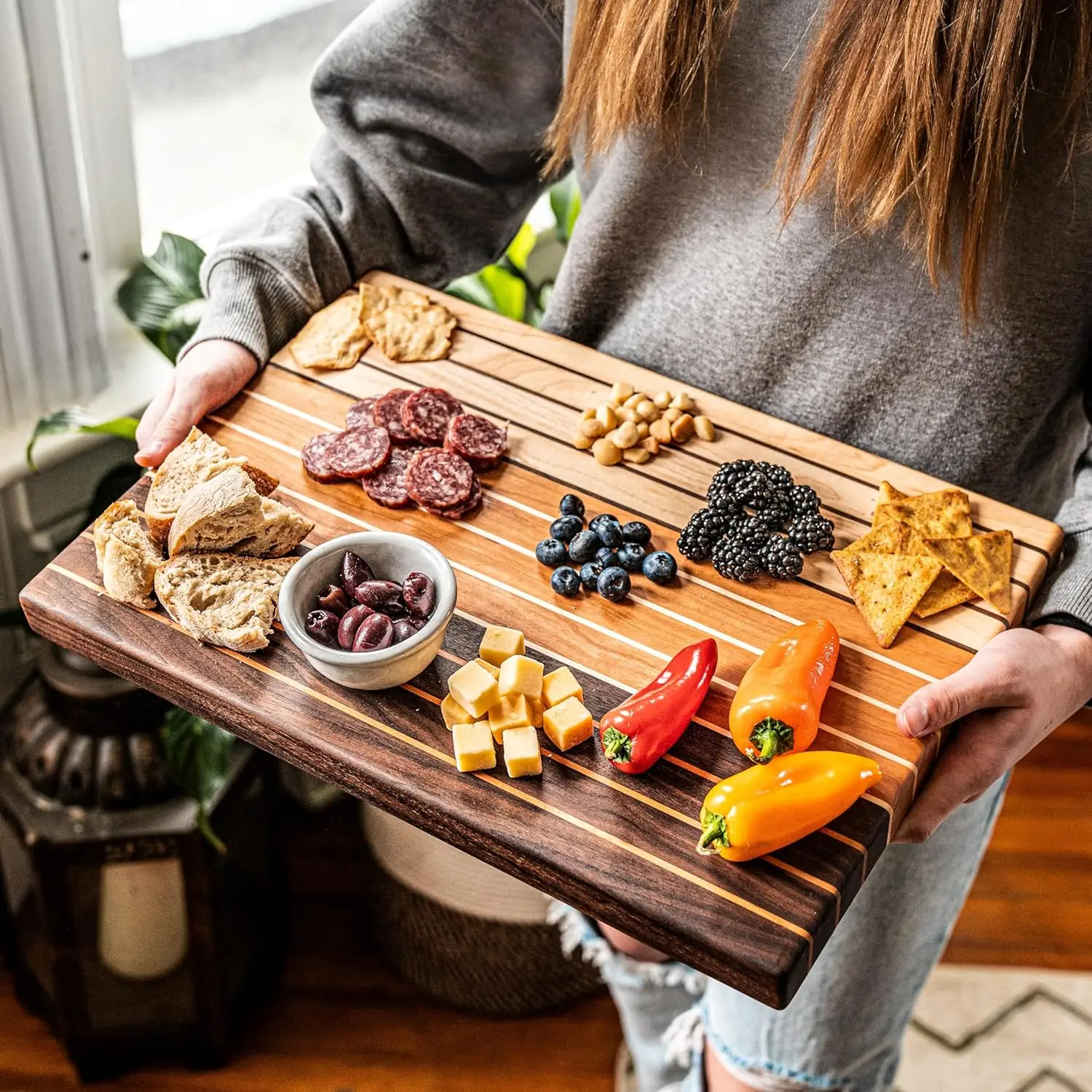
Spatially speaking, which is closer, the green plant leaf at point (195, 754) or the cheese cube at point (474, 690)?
the cheese cube at point (474, 690)

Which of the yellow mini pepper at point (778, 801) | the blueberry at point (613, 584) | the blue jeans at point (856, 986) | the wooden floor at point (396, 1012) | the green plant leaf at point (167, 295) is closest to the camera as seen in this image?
the yellow mini pepper at point (778, 801)

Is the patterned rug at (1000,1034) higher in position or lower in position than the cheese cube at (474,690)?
lower

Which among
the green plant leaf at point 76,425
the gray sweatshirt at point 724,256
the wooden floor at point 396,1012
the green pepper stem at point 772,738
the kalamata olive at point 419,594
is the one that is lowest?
the wooden floor at point 396,1012

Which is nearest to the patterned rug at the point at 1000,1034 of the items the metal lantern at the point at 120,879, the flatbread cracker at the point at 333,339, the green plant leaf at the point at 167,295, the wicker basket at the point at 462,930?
the wicker basket at the point at 462,930

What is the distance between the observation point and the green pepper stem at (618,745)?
1062 mm

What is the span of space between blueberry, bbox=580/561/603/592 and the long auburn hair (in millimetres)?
412

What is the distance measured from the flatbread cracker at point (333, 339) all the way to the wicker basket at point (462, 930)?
872mm

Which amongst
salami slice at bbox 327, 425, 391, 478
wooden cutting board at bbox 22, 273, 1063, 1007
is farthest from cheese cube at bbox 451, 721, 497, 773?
salami slice at bbox 327, 425, 391, 478

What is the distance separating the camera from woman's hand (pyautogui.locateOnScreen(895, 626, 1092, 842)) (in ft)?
3.64

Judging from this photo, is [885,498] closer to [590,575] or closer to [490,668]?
[590,575]

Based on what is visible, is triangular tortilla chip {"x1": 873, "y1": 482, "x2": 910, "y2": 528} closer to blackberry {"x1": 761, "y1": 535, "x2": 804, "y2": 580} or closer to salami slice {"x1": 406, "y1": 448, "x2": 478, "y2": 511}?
blackberry {"x1": 761, "y1": 535, "x2": 804, "y2": 580}

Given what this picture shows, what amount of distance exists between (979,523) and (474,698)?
0.59 m

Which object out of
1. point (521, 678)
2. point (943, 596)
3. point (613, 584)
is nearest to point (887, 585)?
point (943, 596)

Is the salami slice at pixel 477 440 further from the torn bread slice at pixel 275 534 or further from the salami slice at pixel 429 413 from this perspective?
the torn bread slice at pixel 275 534
